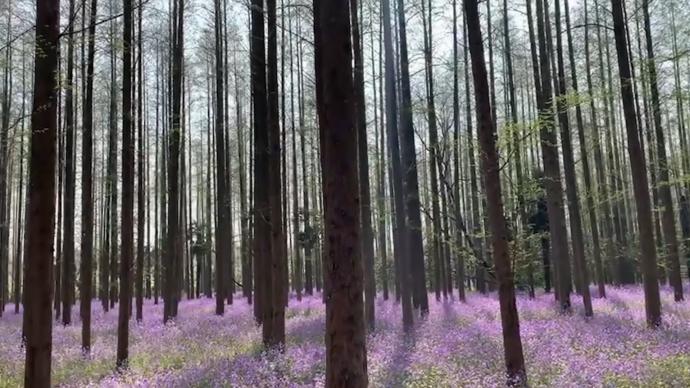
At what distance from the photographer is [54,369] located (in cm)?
1030

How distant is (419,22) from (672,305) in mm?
12012

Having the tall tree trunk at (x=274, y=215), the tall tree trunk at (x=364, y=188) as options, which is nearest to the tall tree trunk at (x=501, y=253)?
the tall tree trunk at (x=274, y=215)

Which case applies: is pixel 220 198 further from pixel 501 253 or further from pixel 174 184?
pixel 501 253

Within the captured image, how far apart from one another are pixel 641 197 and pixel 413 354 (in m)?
6.21

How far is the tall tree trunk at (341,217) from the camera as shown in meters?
4.30

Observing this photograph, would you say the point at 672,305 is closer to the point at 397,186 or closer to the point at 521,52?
the point at 397,186

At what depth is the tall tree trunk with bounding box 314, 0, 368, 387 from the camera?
4305mm

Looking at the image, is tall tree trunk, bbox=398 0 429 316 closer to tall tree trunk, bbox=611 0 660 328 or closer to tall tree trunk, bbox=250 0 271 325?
tall tree trunk, bbox=250 0 271 325

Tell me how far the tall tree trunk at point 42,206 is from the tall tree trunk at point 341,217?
132 inches

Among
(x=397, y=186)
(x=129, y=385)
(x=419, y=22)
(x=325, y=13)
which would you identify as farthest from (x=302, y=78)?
(x=325, y=13)

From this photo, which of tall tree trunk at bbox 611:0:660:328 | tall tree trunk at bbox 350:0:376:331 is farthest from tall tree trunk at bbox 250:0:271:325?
tall tree trunk at bbox 611:0:660:328

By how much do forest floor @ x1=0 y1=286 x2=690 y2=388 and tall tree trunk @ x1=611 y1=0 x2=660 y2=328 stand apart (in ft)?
1.85

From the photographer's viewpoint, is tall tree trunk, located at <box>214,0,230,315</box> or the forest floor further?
tall tree trunk, located at <box>214,0,230,315</box>

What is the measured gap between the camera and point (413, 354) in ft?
32.4
